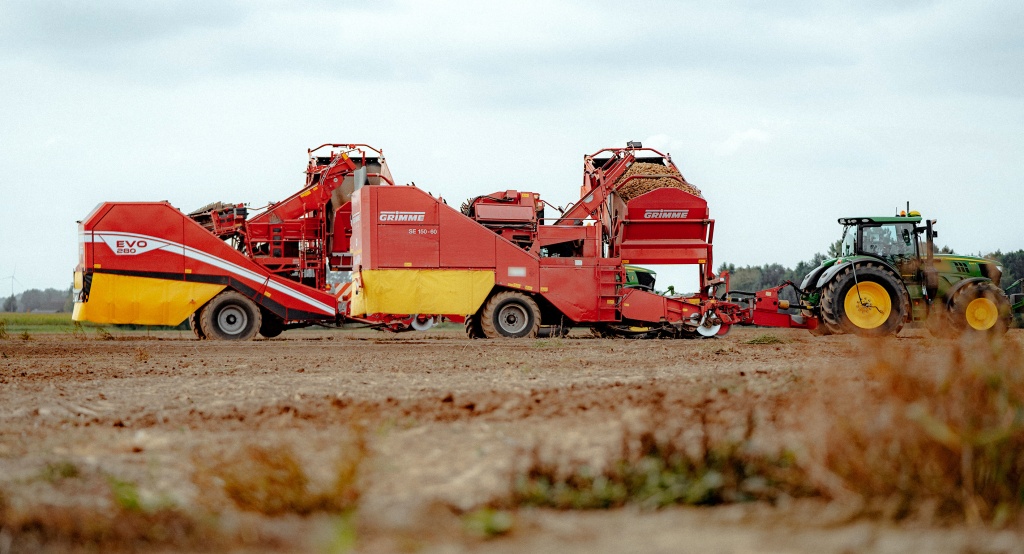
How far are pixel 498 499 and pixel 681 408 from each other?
2344 millimetres

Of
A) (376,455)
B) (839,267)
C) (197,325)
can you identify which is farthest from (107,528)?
(197,325)

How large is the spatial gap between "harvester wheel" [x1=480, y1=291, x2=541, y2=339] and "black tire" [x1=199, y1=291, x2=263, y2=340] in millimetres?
4480

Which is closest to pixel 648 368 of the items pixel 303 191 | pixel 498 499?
pixel 498 499

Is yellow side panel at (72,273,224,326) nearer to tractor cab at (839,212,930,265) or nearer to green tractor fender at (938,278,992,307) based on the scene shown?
tractor cab at (839,212,930,265)

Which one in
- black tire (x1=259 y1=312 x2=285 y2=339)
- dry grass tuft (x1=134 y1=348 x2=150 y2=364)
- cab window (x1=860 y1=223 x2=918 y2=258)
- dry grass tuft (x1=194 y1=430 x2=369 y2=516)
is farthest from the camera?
black tire (x1=259 y1=312 x2=285 y2=339)

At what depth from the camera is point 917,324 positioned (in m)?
20.3

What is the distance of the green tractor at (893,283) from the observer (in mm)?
18688

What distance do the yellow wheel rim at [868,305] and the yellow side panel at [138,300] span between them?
11.9 meters

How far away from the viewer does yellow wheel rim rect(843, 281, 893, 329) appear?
61.4 ft

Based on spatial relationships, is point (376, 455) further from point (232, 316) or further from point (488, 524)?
point (232, 316)

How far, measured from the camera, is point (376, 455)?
199 inches


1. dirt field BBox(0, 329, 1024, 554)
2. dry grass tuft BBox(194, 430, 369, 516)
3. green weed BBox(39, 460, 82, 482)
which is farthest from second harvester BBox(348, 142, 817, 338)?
dry grass tuft BBox(194, 430, 369, 516)

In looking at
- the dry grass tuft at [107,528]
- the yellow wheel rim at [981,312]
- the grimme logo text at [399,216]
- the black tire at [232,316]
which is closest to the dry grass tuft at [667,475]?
the dry grass tuft at [107,528]

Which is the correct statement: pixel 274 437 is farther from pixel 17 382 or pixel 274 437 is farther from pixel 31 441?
pixel 17 382
